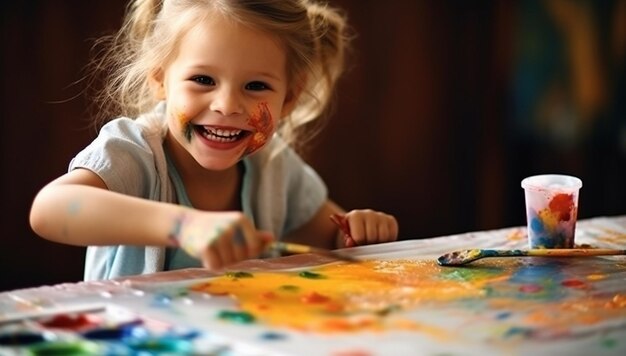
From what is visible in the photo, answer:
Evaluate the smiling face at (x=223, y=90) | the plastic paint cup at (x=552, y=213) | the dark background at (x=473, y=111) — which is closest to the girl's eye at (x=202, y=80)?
the smiling face at (x=223, y=90)

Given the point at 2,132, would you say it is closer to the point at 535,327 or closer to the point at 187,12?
the point at 187,12

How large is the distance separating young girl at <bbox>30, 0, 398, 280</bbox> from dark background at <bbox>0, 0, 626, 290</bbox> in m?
Answer: 1.15

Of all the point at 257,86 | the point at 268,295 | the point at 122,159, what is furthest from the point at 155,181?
the point at 268,295

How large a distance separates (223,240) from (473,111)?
2148 millimetres

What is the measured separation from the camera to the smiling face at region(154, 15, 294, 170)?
142 cm

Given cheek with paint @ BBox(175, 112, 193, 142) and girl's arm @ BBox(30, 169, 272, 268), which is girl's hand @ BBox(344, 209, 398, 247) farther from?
girl's arm @ BBox(30, 169, 272, 268)

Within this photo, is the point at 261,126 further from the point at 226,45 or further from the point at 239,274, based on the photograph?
the point at 239,274

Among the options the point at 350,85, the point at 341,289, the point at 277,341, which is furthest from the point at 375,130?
the point at 277,341

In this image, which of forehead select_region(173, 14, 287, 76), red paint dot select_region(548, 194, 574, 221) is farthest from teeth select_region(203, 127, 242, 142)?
red paint dot select_region(548, 194, 574, 221)

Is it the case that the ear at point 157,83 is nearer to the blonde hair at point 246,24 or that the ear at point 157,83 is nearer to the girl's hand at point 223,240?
the blonde hair at point 246,24

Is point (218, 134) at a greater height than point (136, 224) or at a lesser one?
greater

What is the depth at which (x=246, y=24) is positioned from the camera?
1443 millimetres

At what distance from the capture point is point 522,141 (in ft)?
10.5

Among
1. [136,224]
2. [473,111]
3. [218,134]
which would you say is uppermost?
[473,111]
